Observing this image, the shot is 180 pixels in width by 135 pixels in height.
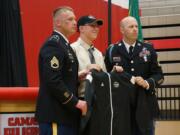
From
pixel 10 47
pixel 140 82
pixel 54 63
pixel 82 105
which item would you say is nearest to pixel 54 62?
pixel 54 63

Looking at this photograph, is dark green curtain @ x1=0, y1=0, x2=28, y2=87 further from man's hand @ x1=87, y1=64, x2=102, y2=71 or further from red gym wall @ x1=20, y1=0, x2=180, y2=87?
man's hand @ x1=87, y1=64, x2=102, y2=71

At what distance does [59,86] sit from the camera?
2.48 meters

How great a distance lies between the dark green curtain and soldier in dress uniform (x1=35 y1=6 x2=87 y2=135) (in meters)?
2.01

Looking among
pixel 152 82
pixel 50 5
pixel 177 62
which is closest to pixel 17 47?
pixel 50 5

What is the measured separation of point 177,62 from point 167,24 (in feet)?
3.28

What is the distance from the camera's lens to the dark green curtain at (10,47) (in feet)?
→ 15.1

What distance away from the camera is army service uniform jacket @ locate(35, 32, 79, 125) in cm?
249

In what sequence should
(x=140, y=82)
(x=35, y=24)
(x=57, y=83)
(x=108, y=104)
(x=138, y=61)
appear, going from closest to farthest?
1. (x=57, y=83)
2. (x=108, y=104)
3. (x=140, y=82)
4. (x=138, y=61)
5. (x=35, y=24)

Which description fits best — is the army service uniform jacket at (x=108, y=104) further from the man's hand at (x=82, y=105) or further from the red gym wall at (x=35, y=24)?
the red gym wall at (x=35, y=24)

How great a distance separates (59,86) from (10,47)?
2288 mm

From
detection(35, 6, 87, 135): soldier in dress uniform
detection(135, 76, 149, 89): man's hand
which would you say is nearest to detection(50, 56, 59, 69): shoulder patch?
detection(35, 6, 87, 135): soldier in dress uniform

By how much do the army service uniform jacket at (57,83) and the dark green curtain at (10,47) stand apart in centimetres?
203

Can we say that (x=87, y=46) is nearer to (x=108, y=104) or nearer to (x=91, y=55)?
(x=91, y=55)

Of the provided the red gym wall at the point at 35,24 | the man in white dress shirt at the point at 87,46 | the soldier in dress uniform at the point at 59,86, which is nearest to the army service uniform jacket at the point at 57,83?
the soldier in dress uniform at the point at 59,86
